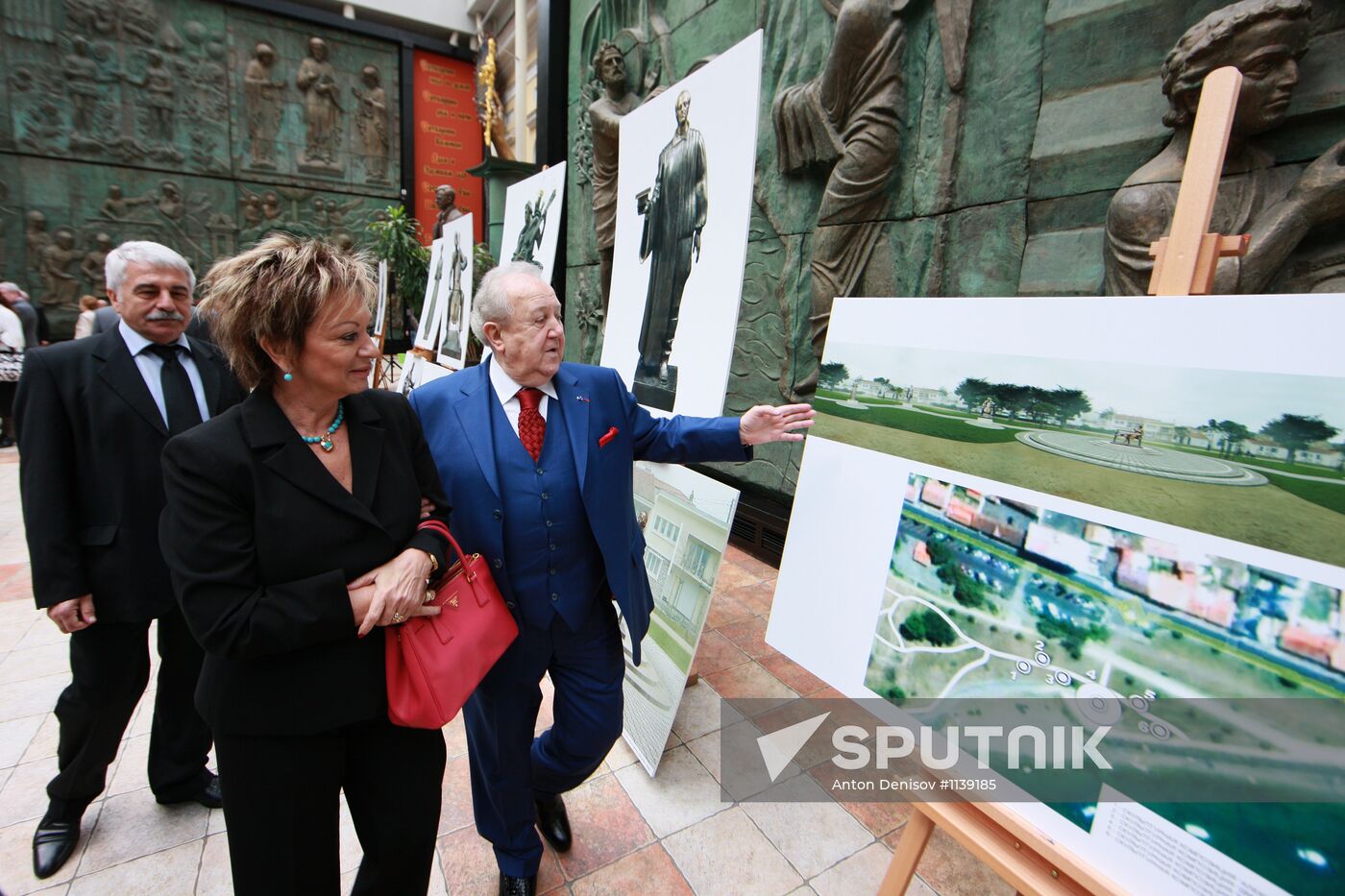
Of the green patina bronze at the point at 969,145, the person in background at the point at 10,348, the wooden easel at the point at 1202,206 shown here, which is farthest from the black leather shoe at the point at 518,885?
the person in background at the point at 10,348

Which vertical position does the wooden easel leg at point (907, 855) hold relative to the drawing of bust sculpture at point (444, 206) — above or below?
below

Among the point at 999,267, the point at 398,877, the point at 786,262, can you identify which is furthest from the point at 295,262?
the point at 786,262

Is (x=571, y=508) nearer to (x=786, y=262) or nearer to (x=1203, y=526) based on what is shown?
(x=1203, y=526)

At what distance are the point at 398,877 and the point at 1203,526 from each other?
1683 mm

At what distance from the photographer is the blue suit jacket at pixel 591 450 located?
152 cm

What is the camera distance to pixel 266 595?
1025 mm

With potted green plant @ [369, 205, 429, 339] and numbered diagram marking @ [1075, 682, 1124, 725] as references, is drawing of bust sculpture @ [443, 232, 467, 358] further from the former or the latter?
numbered diagram marking @ [1075, 682, 1124, 725]

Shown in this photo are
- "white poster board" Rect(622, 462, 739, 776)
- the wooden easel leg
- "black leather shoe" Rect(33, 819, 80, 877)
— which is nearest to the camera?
the wooden easel leg

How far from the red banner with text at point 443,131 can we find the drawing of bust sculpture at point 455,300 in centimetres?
1005

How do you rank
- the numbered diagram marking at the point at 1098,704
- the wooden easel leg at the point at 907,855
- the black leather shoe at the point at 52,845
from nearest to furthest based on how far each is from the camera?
the numbered diagram marking at the point at 1098,704 → the wooden easel leg at the point at 907,855 → the black leather shoe at the point at 52,845

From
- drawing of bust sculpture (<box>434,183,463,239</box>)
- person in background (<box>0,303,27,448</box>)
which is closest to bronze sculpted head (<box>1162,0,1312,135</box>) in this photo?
drawing of bust sculpture (<box>434,183,463,239</box>)

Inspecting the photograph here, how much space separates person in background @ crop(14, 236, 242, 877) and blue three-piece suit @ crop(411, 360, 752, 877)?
86cm

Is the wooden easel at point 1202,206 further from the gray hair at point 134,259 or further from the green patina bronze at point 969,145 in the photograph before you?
the gray hair at point 134,259

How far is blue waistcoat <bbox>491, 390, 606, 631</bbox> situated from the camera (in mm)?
1536
